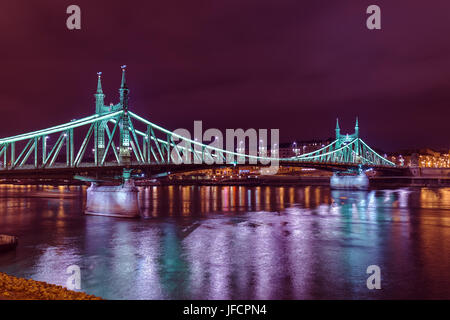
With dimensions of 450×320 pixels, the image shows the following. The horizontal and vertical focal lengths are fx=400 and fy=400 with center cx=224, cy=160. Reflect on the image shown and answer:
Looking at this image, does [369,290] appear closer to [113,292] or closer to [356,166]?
[113,292]

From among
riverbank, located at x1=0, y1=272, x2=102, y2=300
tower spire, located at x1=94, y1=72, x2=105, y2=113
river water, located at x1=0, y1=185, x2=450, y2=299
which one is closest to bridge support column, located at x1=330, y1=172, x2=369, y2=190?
river water, located at x1=0, y1=185, x2=450, y2=299

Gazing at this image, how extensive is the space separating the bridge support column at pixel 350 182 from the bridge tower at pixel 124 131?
64.7 m

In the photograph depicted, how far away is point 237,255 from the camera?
2384 centimetres

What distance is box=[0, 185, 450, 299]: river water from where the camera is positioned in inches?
680

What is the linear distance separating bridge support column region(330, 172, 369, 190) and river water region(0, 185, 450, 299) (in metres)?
52.2

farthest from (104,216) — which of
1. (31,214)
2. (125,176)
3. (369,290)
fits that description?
(369,290)

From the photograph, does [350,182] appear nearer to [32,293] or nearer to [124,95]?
[124,95]

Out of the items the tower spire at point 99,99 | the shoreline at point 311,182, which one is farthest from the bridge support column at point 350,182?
the tower spire at point 99,99

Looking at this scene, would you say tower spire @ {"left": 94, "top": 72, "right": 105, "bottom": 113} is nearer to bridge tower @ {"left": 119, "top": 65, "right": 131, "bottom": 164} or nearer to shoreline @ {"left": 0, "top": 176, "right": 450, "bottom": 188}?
bridge tower @ {"left": 119, "top": 65, "right": 131, "bottom": 164}

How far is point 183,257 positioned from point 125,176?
18.2 meters

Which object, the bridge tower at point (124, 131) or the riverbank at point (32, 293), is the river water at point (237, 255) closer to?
the riverbank at point (32, 293)

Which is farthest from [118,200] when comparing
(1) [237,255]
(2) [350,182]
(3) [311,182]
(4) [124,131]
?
(3) [311,182]

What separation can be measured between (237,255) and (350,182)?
7738 centimetres
